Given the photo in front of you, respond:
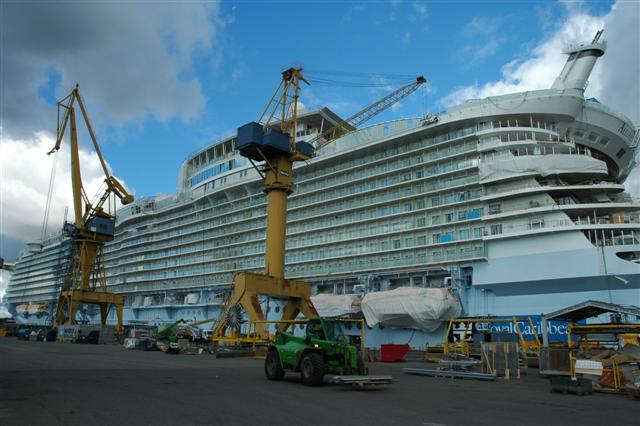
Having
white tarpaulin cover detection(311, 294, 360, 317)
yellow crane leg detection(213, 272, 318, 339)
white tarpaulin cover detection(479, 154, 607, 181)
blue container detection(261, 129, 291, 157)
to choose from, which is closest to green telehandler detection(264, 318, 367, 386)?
yellow crane leg detection(213, 272, 318, 339)

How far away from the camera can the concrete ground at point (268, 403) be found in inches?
327

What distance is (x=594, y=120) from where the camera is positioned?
35.4 meters

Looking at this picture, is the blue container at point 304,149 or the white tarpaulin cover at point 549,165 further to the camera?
the blue container at point 304,149

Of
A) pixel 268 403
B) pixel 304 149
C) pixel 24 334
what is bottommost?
pixel 268 403

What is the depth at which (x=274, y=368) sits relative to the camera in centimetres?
1509

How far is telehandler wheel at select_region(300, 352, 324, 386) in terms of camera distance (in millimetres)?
13391

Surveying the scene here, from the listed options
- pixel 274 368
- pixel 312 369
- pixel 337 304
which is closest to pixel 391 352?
pixel 337 304

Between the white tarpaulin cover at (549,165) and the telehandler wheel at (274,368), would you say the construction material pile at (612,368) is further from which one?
the white tarpaulin cover at (549,165)

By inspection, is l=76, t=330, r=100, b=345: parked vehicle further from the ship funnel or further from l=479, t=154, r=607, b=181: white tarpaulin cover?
the ship funnel

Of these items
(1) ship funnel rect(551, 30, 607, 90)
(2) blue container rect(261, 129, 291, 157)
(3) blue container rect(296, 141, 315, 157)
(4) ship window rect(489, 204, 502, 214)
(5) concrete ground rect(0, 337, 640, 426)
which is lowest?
(5) concrete ground rect(0, 337, 640, 426)

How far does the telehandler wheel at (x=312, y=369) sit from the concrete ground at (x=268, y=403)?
0.30 m

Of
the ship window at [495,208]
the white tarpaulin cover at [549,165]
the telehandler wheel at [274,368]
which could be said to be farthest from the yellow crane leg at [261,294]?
the white tarpaulin cover at [549,165]

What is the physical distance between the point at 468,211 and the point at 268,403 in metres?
27.6

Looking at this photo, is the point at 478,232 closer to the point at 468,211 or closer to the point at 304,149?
the point at 468,211
